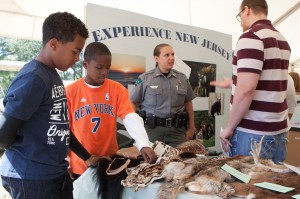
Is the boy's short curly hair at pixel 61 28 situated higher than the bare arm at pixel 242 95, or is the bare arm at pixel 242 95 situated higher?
the boy's short curly hair at pixel 61 28

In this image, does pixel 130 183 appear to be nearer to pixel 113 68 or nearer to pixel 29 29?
pixel 113 68

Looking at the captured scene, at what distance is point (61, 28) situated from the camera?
1.14m

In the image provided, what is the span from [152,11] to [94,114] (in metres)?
4.36

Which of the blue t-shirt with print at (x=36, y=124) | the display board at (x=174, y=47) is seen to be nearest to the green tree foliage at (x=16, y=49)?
the display board at (x=174, y=47)

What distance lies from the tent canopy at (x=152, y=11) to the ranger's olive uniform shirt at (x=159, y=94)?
2793 mm

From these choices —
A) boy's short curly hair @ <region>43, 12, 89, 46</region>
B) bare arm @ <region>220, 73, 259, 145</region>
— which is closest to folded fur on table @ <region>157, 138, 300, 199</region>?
bare arm @ <region>220, 73, 259, 145</region>

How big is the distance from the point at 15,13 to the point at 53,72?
15.9 ft

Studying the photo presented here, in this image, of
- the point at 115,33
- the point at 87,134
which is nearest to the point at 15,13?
the point at 115,33

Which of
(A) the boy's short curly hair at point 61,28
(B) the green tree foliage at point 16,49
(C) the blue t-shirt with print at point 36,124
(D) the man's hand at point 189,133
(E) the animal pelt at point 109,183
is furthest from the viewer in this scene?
(B) the green tree foliage at point 16,49

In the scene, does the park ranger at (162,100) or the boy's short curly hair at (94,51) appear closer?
the boy's short curly hair at (94,51)

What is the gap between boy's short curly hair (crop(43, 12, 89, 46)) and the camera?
1.14 m

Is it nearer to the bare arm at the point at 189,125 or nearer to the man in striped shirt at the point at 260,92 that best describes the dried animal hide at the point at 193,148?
the man in striped shirt at the point at 260,92

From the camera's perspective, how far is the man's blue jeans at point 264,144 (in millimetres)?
1677

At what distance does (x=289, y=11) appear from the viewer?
18.6 feet
